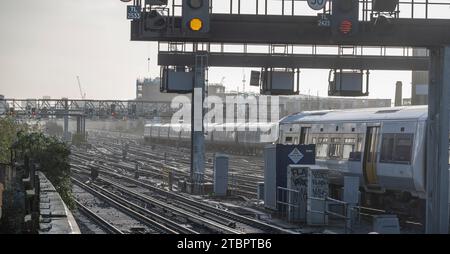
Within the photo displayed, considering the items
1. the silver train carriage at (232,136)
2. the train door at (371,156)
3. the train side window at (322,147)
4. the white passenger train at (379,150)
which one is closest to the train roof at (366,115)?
the white passenger train at (379,150)

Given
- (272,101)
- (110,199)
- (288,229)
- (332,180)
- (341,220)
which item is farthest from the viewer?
(272,101)

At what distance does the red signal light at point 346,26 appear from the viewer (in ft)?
50.8

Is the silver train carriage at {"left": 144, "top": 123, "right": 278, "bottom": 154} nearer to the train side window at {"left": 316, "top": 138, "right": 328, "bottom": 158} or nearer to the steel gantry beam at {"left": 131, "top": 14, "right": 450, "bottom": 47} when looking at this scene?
the train side window at {"left": 316, "top": 138, "right": 328, "bottom": 158}

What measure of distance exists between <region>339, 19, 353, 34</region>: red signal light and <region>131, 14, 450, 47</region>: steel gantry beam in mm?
165

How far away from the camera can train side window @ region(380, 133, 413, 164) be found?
821 inches

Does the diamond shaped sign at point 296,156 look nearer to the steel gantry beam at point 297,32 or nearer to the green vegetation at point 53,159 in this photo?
the steel gantry beam at point 297,32

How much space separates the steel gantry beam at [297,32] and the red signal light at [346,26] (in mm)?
165

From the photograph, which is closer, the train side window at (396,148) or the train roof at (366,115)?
the train side window at (396,148)

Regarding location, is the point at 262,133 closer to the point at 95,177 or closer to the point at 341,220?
the point at 95,177

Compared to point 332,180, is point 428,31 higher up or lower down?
higher up

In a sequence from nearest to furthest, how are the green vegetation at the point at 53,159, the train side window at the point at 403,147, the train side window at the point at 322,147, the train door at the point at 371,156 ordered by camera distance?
the train side window at the point at 403,147
the train door at the point at 371,156
the train side window at the point at 322,147
the green vegetation at the point at 53,159
